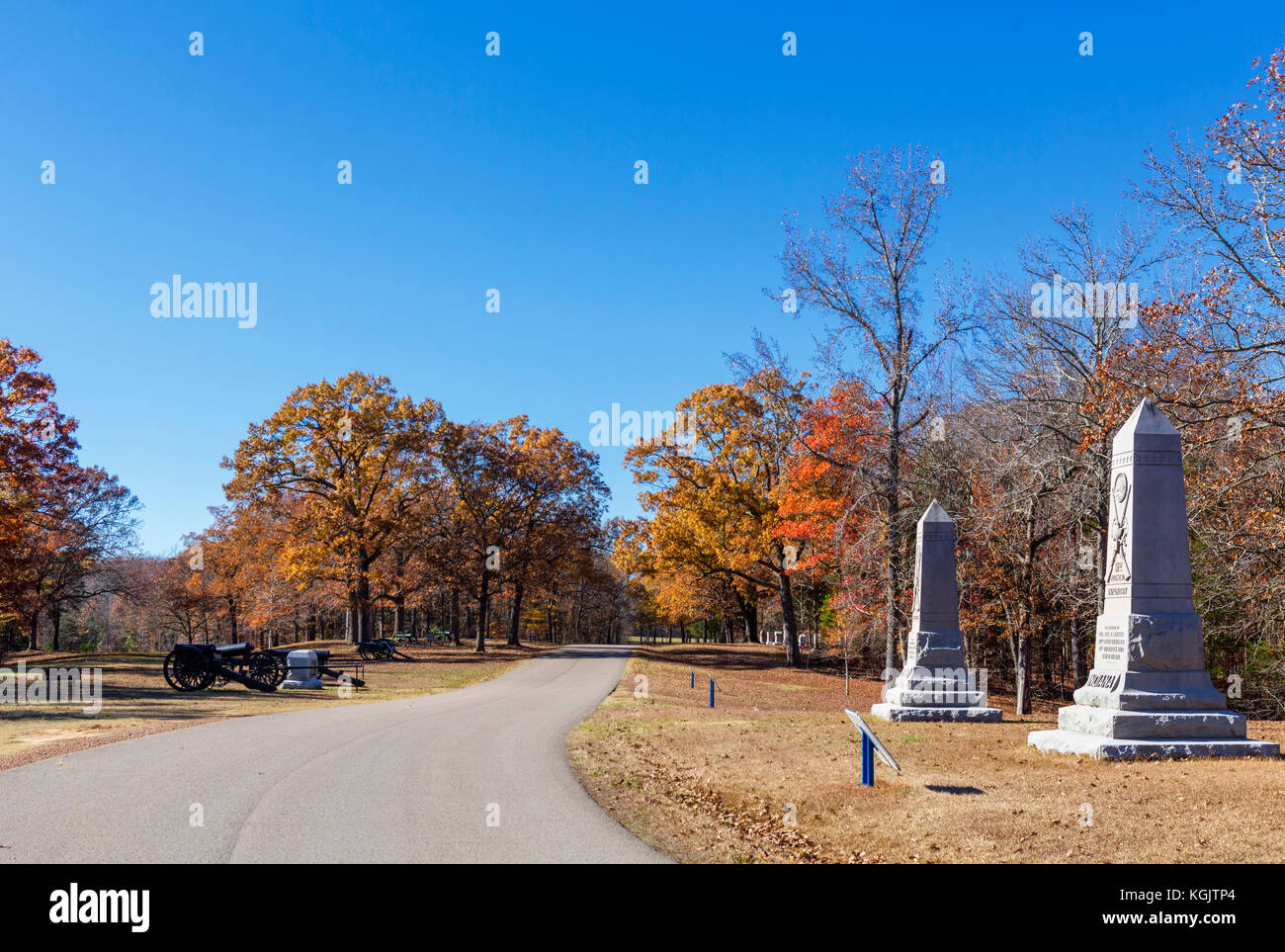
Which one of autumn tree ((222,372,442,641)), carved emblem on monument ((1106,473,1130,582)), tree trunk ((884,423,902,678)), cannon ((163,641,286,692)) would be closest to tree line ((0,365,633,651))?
autumn tree ((222,372,442,641))

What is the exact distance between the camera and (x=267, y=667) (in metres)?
26.6

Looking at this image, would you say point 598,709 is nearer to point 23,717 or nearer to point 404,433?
point 23,717

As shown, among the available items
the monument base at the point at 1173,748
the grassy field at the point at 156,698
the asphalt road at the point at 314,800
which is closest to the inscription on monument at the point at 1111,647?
the monument base at the point at 1173,748

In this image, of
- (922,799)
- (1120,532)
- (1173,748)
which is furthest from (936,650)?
(922,799)

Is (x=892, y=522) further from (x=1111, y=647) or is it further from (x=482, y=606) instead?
(x=482, y=606)

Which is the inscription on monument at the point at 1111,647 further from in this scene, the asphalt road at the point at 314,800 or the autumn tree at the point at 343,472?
the autumn tree at the point at 343,472

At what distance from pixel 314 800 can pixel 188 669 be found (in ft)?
59.8

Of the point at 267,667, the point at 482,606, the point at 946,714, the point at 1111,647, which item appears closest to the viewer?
the point at 1111,647

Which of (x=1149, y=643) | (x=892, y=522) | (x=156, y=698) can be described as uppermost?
(x=892, y=522)

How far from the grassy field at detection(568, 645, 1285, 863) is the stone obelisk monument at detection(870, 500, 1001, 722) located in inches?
37.3

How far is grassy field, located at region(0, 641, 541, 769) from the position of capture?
14375 mm

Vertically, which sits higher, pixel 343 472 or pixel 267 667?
pixel 343 472

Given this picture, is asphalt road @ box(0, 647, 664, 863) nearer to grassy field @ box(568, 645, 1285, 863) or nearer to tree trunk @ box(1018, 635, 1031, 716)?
grassy field @ box(568, 645, 1285, 863)
